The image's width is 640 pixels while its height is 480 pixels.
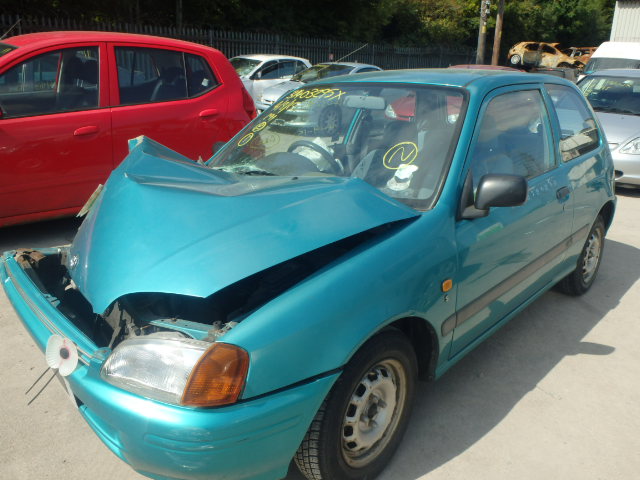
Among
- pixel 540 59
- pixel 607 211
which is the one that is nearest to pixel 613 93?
pixel 607 211

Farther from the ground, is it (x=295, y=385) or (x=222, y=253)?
(x=222, y=253)

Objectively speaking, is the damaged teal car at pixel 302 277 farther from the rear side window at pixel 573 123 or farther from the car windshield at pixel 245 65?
the car windshield at pixel 245 65

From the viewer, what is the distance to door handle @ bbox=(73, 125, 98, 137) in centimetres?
480

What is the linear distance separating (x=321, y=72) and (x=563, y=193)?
11515mm

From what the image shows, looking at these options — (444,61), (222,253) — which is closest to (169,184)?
(222,253)

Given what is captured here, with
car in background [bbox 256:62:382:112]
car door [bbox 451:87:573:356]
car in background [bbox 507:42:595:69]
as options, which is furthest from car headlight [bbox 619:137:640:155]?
car in background [bbox 507:42:595:69]

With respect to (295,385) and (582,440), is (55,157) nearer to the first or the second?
(295,385)

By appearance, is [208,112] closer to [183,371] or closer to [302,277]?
[302,277]

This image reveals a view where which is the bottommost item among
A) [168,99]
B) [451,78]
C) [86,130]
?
[86,130]

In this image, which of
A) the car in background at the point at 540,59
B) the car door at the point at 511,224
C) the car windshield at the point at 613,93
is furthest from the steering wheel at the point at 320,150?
the car in background at the point at 540,59

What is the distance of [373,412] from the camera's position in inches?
94.0

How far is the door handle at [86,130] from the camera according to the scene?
480 cm

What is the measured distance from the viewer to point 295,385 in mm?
1938

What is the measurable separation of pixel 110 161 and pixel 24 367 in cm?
230
